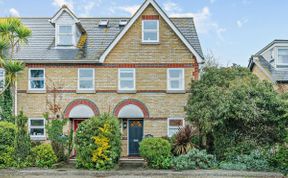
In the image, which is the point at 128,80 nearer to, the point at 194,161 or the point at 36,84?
the point at 36,84

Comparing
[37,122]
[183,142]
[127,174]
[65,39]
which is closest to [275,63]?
[183,142]

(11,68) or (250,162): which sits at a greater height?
(11,68)

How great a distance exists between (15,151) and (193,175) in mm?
9615

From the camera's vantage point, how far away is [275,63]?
30203 millimetres

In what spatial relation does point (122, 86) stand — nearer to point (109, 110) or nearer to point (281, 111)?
point (109, 110)

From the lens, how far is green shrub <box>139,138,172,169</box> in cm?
1988

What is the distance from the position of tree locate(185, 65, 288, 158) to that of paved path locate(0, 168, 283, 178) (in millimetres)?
2445

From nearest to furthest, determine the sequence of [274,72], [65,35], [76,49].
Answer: [76,49]
[65,35]
[274,72]

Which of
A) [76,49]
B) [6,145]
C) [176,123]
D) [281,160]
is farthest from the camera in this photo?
[76,49]

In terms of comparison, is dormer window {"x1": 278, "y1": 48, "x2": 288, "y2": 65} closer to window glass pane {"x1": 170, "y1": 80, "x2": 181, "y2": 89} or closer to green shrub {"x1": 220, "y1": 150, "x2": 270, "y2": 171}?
window glass pane {"x1": 170, "y1": 80, "x2": 181, "y2": 89}

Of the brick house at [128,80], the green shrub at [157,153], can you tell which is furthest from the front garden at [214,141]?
the brick house at [128,80]

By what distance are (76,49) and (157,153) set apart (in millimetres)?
10713

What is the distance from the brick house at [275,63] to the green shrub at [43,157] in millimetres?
17016

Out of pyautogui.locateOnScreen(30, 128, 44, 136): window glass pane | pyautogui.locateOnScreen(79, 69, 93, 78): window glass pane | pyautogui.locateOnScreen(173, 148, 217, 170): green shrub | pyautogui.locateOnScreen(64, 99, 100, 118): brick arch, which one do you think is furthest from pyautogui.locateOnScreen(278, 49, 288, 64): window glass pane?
pyautogui.locateOnScreen(30, 128, 44, 136): window glass pane
